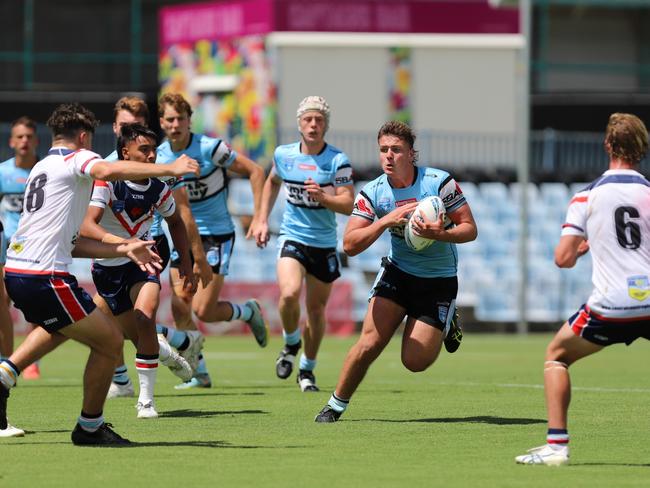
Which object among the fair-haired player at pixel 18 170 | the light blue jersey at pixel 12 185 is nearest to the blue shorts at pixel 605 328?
the fair-haired player at pixel 18 170

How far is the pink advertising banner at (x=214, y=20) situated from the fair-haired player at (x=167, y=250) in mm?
20794

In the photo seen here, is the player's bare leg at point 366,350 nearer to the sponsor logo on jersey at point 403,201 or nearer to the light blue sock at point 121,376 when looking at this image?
the sponsor logo on jersey at point 403,201

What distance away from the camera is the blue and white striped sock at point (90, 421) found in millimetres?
9414

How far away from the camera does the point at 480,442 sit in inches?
387

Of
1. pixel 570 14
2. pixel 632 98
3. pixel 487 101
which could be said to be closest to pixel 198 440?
pixel 487 101

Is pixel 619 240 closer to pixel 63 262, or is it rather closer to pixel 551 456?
pixel 551 456

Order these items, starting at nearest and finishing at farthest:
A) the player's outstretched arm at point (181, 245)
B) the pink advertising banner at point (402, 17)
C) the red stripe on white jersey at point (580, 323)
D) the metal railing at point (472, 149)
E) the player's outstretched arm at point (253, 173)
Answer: the red stripe on white jersey at point (580, 323)
the player's outstretched arm at point (181, 245)
the player's outstretched arm at point (253, 173)
the metal railing at point (472, 149)
the pink advertising banner at point (402, 17)

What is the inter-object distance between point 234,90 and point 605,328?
85.0ft

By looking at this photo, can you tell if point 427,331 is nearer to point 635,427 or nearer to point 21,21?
point 635,427

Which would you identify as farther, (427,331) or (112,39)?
(112,39)

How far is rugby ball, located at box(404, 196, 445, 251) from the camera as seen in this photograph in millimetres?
10203

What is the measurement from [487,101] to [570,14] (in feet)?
22.0

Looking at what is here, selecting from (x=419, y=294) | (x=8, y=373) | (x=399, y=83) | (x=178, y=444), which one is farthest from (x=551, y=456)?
(x=399, y=83)

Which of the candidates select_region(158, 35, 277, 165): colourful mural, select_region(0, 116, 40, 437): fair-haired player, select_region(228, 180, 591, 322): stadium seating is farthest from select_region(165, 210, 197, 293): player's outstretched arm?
select_region(158, 35, 277, 165): colourful mural
